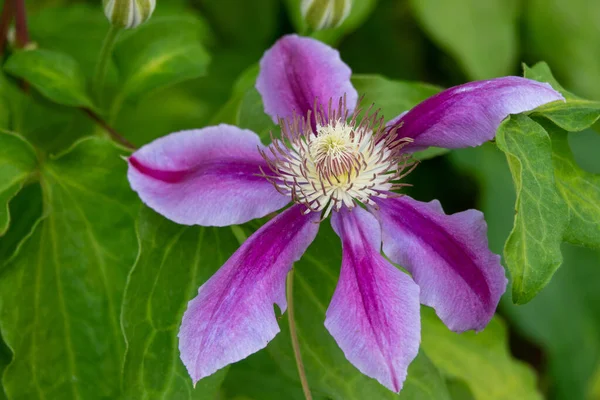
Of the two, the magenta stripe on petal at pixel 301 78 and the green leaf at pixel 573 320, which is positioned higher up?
the magenta stripe on petal at pixel 301 78

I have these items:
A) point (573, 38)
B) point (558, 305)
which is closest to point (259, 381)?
point (558, 305)

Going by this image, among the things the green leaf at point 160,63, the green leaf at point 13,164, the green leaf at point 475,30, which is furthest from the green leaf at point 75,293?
the green leaf at point 475,30

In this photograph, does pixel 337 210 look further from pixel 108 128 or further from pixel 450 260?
pixel 108 128

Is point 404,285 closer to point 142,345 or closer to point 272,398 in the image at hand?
point 142,345

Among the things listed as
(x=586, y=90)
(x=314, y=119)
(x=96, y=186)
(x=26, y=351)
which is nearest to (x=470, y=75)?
(x=586, y=90)

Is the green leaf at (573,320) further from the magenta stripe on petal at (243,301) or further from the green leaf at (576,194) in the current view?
the magenta stripe on petal at (243,301)
